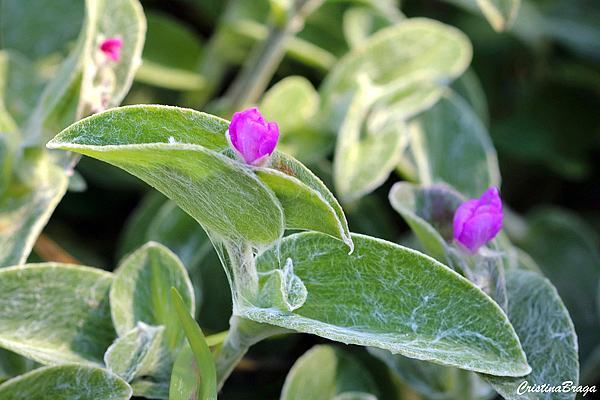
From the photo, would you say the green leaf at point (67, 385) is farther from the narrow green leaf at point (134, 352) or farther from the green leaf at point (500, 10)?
the green leaf at point (500, 10)

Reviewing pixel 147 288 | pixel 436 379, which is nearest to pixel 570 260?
pixel 436 379

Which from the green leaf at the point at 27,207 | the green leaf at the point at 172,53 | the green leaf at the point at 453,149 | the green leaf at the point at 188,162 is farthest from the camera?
A: the green leaf at the point at 172,53

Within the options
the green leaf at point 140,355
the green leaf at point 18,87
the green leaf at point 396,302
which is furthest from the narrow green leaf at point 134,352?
the green leaf at point 18,87

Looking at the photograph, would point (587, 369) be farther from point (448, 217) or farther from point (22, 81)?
point (22, 81)

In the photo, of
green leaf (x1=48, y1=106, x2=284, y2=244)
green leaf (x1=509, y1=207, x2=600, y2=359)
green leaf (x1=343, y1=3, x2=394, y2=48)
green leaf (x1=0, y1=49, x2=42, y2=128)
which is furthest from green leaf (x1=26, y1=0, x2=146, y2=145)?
green leaf (x1=509, y1=207, x2=600, y2=359)

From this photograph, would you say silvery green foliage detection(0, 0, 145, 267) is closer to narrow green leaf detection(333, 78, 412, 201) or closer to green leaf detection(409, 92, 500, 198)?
narrow green leaf detection(333, 78, 412, 201)

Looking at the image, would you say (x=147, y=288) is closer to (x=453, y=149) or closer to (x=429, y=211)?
(x=429, y=211)

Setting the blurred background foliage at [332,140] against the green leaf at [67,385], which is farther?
the blurred background foliage at [332,140]
